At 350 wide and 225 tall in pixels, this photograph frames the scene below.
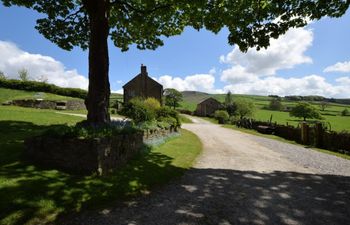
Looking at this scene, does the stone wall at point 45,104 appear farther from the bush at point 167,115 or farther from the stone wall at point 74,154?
the stone wall at point 74,154

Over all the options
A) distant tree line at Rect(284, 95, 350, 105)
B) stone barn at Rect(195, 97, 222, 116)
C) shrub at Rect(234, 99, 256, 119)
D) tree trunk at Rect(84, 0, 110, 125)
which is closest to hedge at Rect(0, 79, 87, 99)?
tree trunk at Rect(84, 0, 110, 125)

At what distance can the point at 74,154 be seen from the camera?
8.24 m

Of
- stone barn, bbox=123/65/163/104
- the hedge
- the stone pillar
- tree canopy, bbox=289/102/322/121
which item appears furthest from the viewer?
tree canopy, bbox=289/102/322/121

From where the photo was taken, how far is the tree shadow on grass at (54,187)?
5.76 m

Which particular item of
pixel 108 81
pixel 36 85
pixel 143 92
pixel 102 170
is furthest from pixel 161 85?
pixel 102 170

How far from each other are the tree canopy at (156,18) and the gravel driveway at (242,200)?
4.97m

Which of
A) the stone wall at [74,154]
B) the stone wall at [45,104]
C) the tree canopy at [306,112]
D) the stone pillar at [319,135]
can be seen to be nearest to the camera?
the stone wall at [74,154]

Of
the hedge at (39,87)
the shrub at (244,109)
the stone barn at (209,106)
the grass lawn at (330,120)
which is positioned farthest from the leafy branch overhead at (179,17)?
the stone barn at (209,106)

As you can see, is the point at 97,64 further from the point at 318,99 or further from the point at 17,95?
the point at 318,99

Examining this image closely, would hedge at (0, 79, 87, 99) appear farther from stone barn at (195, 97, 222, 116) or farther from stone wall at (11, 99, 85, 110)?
stone barn at (195, 97, 222, 116)

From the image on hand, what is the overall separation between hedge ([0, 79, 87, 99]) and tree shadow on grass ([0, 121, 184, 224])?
34759mm

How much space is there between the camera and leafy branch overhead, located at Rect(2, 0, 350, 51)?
407 inches

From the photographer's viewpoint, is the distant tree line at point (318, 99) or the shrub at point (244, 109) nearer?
the shrub at point (244, 109)

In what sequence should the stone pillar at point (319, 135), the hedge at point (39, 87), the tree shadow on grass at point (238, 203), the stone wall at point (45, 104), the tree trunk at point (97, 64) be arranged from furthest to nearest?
the hedge at point (39, 87) < the stone wall at point (45, 104) < the stone pillar at point (319, 135) < the tree trunk at point (97, 64) < the tree shadow on grass at point (238, 203)
